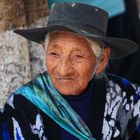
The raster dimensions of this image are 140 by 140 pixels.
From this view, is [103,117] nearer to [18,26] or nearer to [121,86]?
[121,86]

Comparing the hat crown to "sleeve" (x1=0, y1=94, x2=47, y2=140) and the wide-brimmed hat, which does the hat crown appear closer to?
the wide-brimmed hat

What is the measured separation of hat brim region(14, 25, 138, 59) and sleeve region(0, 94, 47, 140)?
0.37 meters

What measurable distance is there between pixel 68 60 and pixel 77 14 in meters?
0.27

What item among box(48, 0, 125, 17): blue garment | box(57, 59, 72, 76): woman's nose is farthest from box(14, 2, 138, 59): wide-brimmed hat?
box(48, 0, 125, 17): blue garment

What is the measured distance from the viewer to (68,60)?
3588 mm

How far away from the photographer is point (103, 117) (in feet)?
12.8

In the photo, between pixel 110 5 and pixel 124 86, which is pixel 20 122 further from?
pixel 110 5

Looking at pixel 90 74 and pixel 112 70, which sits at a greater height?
pixel 90 74

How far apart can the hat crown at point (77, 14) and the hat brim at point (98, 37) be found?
3.0 inches

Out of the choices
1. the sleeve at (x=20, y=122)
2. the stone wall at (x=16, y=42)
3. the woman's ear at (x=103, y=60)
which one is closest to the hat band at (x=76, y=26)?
the woman's ear at (x=103, y=60)

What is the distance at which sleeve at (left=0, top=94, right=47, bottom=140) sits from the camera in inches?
145

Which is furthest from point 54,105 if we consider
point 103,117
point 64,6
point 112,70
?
point 112,70

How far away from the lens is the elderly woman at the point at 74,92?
361 centimetres

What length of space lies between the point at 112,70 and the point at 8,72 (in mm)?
1202
